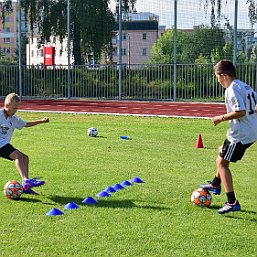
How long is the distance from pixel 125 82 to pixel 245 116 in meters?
24.9

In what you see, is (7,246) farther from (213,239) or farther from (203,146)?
(203,146)

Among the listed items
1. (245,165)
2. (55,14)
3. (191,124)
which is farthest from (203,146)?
(55,14)

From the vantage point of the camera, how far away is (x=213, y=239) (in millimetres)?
5871

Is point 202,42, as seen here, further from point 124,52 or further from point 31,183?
point 31,183

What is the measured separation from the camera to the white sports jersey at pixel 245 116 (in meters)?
6.94

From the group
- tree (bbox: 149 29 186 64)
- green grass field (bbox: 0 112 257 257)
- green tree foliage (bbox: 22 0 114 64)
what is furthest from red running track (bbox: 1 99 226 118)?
green grass field (bbox: 0 112 257 257)

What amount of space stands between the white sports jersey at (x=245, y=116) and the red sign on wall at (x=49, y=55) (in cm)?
2808

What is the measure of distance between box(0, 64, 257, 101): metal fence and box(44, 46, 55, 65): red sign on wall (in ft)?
2.75

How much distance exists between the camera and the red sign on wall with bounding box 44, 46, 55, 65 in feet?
113

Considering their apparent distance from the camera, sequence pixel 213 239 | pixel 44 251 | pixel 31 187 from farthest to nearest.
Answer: pixel 31 187 → pixel 213 239 → pixel 44 251

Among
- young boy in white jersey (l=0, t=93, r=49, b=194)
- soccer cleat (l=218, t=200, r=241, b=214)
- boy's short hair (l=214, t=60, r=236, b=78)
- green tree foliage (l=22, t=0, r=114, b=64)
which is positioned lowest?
soccer cleat (l=218, t=200, r=241, b=214)

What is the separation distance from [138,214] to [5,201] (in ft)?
6.29

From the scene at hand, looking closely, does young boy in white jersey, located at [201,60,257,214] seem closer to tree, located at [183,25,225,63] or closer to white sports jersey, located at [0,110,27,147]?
white sports jersey, located at [0,110,27,147]

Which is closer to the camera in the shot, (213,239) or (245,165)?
(213,239)
